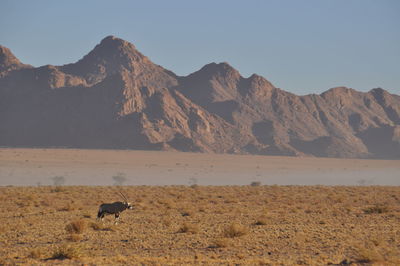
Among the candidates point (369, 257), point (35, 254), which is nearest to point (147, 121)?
point (35, 254)

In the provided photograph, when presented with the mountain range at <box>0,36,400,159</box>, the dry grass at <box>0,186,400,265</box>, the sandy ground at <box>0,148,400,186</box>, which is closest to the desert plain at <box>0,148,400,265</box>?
the dry grass at <box>0,186,400,265</box>

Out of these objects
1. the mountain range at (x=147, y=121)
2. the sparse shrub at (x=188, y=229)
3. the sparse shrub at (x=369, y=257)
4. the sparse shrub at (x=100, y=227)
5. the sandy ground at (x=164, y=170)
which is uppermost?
the mountain range at (x=147, y=121)

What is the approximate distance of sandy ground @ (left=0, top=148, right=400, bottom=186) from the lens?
7656 cm

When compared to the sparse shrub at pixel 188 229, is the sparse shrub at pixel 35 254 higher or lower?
lower

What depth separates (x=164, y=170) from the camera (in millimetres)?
97688

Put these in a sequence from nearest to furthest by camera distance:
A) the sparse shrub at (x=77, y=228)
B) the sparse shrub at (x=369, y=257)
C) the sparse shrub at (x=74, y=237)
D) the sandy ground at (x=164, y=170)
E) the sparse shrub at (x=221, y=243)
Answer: the sparse shrub at (x=369, y=257), the sparse shrub at (x=221, y=243), the sparse shrub at (x=74, y=237), the sparse shrub at (x=77, y=228), the sandy ground at (x=164, y=170)

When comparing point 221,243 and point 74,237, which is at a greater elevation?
point 221,243

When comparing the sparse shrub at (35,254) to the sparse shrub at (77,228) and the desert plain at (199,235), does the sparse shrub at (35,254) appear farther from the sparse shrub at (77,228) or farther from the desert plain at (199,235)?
the sparse shrub at (77,228)

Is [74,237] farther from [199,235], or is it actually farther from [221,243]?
[221,243]

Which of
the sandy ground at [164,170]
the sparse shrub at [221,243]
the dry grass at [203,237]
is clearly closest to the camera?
the dry grass at [203,237]

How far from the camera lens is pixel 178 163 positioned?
115 meters

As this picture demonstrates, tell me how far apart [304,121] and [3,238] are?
184 m

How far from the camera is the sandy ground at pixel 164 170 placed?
76562 millimetres

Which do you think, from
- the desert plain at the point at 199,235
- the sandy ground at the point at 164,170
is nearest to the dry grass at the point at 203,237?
the desert plain at the point at 199,235
